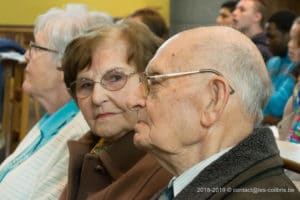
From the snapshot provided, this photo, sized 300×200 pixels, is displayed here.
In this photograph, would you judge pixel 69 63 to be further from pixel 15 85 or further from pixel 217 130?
pixel 15 85

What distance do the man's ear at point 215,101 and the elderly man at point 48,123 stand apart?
2.57 ft

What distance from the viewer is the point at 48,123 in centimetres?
219

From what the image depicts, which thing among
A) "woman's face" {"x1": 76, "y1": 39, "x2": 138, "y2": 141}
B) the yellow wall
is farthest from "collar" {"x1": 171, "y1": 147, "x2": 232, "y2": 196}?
the yellow wall

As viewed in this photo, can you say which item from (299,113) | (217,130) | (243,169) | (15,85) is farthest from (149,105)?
(15,85)

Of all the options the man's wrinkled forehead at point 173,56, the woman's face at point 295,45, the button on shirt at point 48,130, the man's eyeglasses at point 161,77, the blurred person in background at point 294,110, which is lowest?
the blurred person in background at point 294,110

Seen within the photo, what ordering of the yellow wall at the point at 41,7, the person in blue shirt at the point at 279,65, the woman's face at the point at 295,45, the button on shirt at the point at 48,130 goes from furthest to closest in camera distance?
the yellow wall at the point at 41,7
the person in blue shirt at the point at 279,65
the woman's face at the point at 295,45
the button on shirt at the point at 48,130

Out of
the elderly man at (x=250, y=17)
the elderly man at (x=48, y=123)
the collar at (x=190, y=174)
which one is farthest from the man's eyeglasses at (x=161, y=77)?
the elderly man at (x=250, y=17)

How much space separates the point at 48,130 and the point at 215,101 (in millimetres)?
1118

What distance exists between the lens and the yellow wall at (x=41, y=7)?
20.3 feet

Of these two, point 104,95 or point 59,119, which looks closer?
point 104,95

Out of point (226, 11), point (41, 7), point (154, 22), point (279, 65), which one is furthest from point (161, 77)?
point (41, 7)

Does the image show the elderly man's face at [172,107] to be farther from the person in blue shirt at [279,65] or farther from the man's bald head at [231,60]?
the person in blue shirt at [279,65]

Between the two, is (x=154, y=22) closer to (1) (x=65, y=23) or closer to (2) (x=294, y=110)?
(2) (x=294, y=110)

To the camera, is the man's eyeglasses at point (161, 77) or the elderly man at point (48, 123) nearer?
the man's eyeglasses at point (161, 77)
